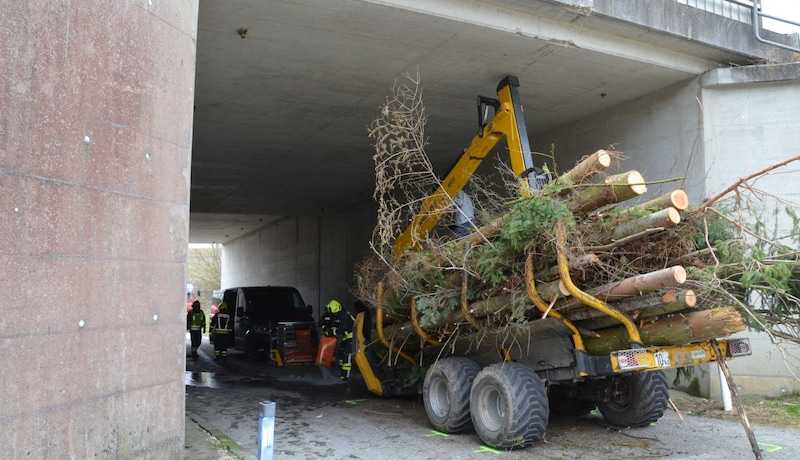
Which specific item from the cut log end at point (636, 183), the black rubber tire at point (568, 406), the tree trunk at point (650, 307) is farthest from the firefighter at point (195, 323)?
the cut log end at point (636, 183)

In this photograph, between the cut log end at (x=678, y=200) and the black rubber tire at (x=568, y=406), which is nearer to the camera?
the cut log end at (x=678, y=200)

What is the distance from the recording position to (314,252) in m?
24.2

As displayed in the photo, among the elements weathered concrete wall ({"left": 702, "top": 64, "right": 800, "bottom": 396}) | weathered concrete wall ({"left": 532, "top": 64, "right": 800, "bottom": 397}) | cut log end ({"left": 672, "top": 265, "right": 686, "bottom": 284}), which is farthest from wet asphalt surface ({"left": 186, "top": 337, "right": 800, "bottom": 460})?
weathered concrete wall ({"left": 702, "top": 64, "right": 800, "bottom": 396})

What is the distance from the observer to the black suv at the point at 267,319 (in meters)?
14.3

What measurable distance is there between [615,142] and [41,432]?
32.8ft

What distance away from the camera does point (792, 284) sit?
562 centimetres

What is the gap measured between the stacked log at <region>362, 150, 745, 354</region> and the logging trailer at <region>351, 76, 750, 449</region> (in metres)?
0.11

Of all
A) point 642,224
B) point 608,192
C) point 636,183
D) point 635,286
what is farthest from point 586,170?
point 635,286

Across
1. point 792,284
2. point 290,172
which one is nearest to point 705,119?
point 792,284

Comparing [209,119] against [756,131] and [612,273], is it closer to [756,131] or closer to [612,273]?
[612,273]

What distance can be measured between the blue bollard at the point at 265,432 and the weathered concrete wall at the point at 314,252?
47.9ft

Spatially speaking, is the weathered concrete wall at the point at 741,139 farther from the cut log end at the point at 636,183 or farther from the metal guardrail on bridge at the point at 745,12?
the cut log end at the point at 636,183

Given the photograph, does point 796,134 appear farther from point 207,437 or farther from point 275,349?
point 275,349

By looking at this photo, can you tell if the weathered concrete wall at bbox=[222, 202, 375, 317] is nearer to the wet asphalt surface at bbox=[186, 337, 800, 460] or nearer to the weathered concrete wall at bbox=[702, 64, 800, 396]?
the wet asphalt surface at bbox=[186, 337, 800, 460]
